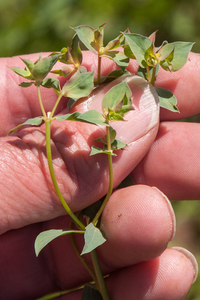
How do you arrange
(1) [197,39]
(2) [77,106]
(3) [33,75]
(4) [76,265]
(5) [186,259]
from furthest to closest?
(1) [197,39], (4) [76,265], (5) [186,259], (2) [77,106], (3) [33,75]

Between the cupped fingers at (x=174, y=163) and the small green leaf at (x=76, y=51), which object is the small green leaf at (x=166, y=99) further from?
the small green leaf at (x=76, y=51)

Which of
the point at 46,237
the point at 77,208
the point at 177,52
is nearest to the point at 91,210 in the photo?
the point at 77,208

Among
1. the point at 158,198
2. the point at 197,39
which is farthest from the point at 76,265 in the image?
the point at 197,39

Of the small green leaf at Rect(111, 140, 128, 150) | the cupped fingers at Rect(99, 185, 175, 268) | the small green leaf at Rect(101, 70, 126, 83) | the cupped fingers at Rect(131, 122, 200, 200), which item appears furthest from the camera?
the cupped fingers at Rect(131, 122, 200, 200)

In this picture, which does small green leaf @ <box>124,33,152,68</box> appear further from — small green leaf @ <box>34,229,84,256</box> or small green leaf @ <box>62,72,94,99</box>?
small green leaf @ <box>34,229,84,256</box>

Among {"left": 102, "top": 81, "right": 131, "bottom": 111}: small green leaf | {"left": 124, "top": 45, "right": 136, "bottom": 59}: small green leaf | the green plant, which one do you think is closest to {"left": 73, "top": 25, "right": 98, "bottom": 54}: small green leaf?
the green plant

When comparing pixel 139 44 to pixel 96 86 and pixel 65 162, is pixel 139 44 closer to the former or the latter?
pixel 96 86

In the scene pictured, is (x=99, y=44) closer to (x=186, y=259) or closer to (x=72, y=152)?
(x=72, y=152)
